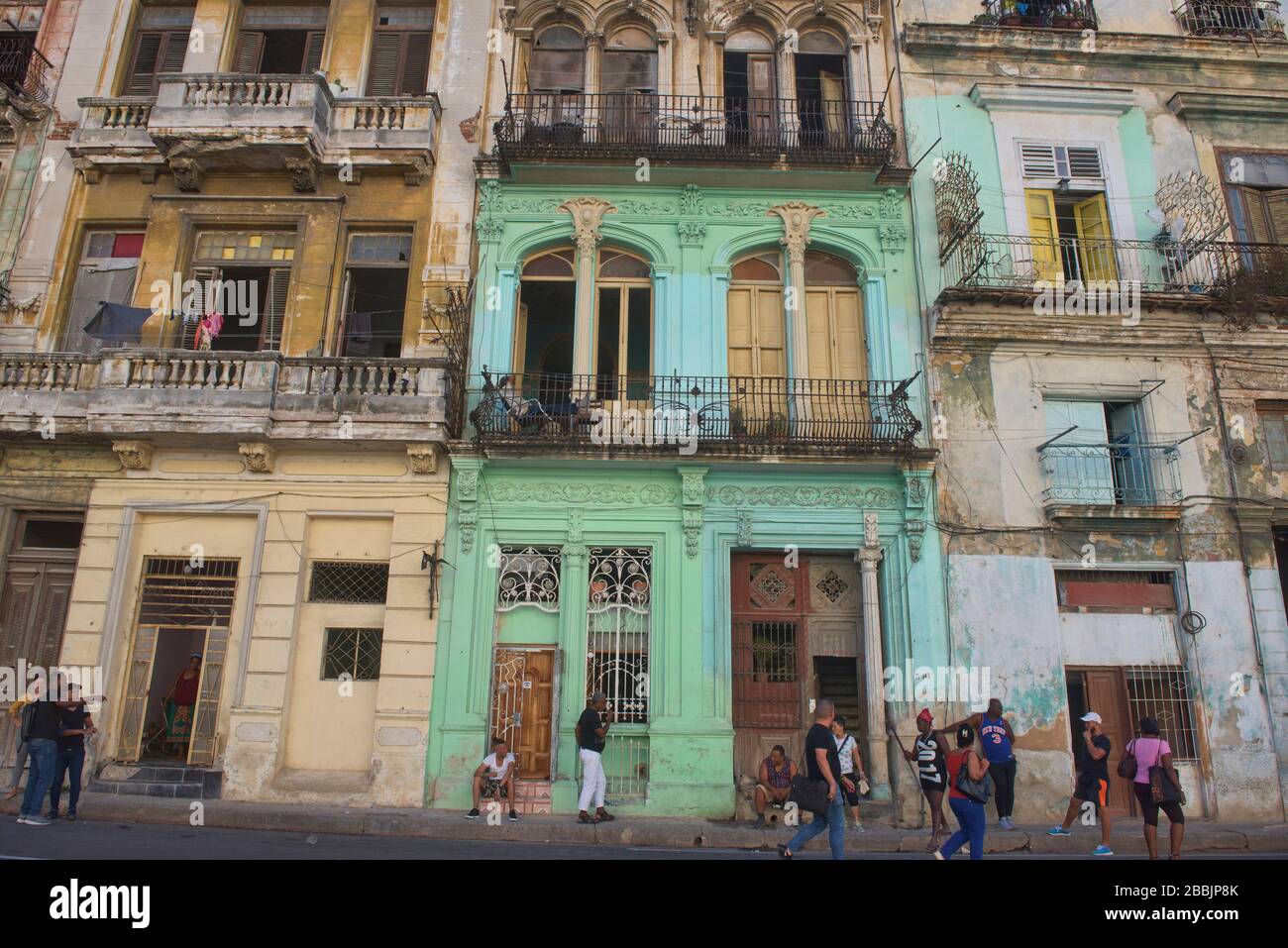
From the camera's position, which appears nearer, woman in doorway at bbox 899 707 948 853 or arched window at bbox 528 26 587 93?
woman in doorway at bbox 899 707 948 853

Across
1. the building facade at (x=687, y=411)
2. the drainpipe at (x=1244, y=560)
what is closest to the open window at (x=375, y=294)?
the building facade at (x=687, y=411)

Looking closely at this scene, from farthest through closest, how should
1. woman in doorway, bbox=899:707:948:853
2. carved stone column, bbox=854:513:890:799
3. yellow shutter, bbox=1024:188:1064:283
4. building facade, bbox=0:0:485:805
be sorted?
yellow shutter, bbox=1024:188:1064:283, building facade, bbox=0:0:485:805, carved stone column, bbox=854:513:890:799, woman in doorway, bbox=899:707:948:853

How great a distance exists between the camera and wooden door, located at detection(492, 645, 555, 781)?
42.7ft

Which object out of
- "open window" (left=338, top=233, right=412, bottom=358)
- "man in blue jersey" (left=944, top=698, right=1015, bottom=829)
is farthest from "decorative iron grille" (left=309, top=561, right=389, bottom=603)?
"man in blue jersey" (left=944, top=698, right=1015, bottom=829)

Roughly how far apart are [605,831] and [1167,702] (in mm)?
9159

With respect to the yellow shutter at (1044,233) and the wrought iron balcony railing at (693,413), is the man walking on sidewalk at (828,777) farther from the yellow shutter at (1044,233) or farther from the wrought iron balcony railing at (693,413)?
the yellow shutter at (1044,233)

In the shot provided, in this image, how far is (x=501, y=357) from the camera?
14.6 m

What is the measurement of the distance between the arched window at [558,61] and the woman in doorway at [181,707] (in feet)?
38.9

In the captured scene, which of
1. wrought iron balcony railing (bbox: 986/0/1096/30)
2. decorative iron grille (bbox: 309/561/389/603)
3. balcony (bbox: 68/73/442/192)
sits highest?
wrought iron balcony railing (bbox: 986/0/1096/30)

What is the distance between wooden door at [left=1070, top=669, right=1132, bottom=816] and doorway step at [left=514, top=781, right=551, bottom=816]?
817 centimetres

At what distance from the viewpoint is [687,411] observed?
1403cm

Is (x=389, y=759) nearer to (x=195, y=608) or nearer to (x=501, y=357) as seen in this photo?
(x=195, y=608)

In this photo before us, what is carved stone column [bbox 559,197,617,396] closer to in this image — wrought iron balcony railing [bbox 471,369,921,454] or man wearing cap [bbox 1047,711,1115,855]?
wrought iron balcony railing [bbox 471,369,921,454]

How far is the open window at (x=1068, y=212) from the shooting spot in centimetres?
1530
